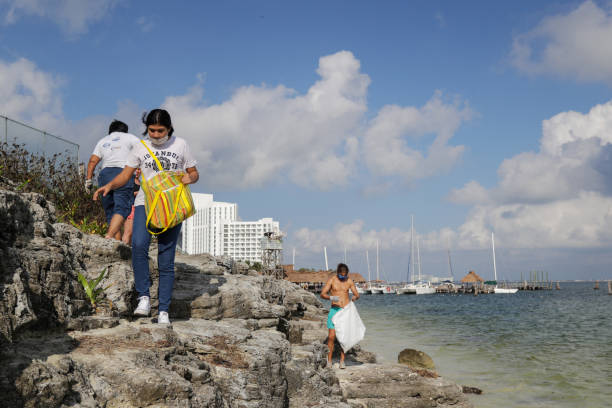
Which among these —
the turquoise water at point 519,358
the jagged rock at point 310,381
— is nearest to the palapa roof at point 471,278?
the turquoise water at point 519,358

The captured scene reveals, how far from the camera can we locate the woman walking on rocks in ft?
15.8

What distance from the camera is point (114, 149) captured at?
20.7 feet

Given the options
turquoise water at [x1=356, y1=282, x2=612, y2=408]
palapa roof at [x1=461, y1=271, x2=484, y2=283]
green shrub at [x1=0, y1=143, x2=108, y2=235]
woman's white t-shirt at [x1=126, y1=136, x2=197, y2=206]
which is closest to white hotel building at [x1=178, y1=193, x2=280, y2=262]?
palapa roof at [x1=461, y1=271, x2=484, y2=283]

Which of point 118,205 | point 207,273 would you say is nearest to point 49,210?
point 118,205

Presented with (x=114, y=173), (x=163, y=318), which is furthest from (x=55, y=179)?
(x=163, y=318)

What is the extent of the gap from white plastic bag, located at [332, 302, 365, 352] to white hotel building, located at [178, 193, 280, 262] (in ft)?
444

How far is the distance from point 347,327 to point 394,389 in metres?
1.38

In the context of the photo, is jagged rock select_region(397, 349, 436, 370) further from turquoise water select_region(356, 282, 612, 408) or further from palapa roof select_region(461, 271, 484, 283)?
palapa roof select_region(461, 271, 484, 283)

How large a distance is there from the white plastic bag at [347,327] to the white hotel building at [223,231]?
135m

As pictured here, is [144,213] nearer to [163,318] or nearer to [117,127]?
[163,318]

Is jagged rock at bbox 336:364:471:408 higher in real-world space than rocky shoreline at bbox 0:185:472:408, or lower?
lower

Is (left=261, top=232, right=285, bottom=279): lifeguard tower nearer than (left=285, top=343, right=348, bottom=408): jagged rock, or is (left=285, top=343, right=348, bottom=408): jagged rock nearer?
(left=285, top=343, right=348, bottom=408): jagged rock

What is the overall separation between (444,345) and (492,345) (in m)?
2.03

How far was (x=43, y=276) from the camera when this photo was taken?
4020mm
